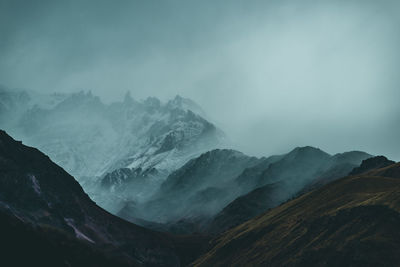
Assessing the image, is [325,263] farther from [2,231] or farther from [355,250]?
[2,231]

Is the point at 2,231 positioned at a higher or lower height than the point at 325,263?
higher

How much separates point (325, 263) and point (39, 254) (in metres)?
118

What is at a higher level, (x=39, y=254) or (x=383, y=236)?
(x=39, y=254)

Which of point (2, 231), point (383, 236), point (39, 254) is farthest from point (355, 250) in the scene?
point (2, 231)

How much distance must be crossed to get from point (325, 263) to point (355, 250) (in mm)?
13908

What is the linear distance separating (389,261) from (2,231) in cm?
15177

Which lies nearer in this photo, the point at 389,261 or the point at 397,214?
the point at 389,261

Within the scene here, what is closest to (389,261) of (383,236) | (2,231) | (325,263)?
(383,236)

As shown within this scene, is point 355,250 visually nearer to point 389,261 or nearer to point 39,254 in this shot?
point 389,261

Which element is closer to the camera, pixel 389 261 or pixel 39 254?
pixel 389 261

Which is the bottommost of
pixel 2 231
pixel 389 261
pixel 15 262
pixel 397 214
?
pixel 389 261

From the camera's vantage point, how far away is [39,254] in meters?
198

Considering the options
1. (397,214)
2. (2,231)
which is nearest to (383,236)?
(397,214)

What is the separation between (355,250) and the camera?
19325 cm
